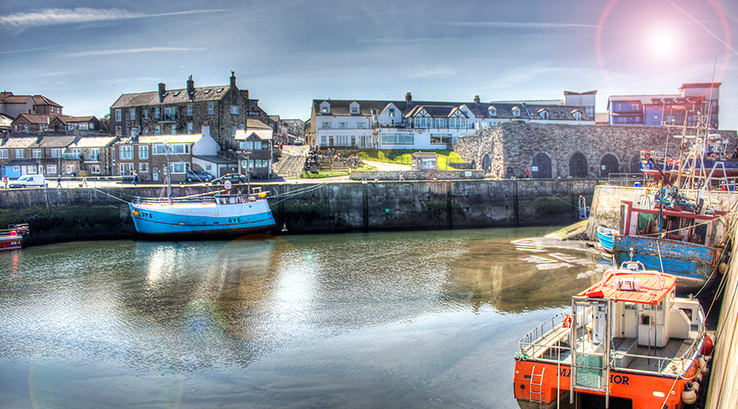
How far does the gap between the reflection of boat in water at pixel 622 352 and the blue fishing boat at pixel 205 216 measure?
22.3 m

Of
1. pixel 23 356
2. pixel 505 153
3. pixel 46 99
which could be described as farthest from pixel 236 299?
pixel 46 99

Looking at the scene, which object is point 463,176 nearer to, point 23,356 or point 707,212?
point 707,212

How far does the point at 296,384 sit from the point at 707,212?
51.5 feet

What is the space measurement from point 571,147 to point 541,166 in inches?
119

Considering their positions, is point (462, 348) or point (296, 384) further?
point (462, 348)

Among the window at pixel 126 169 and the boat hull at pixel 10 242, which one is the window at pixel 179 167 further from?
the boat hull at pixel 10 242

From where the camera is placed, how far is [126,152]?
1608 inches

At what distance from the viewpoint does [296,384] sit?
9750 millimetres

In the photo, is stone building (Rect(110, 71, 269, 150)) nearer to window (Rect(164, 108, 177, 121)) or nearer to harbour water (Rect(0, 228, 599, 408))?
window (Rect(164, 108, 177, 121))

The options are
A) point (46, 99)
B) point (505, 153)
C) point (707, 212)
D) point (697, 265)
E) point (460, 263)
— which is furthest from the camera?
point (46, 99)

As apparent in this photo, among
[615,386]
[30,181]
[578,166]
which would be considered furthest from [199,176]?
[615,386]

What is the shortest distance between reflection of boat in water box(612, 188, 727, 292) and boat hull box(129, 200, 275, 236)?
20.2m

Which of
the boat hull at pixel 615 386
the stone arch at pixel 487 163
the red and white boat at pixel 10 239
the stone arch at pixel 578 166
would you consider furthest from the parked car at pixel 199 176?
the boat hull at pixel 615 386

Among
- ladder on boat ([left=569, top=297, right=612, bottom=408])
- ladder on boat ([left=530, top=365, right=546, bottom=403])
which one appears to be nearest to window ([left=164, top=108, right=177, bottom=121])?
ladder on boat ([left=530, top=365, right=546, bottom=403])
